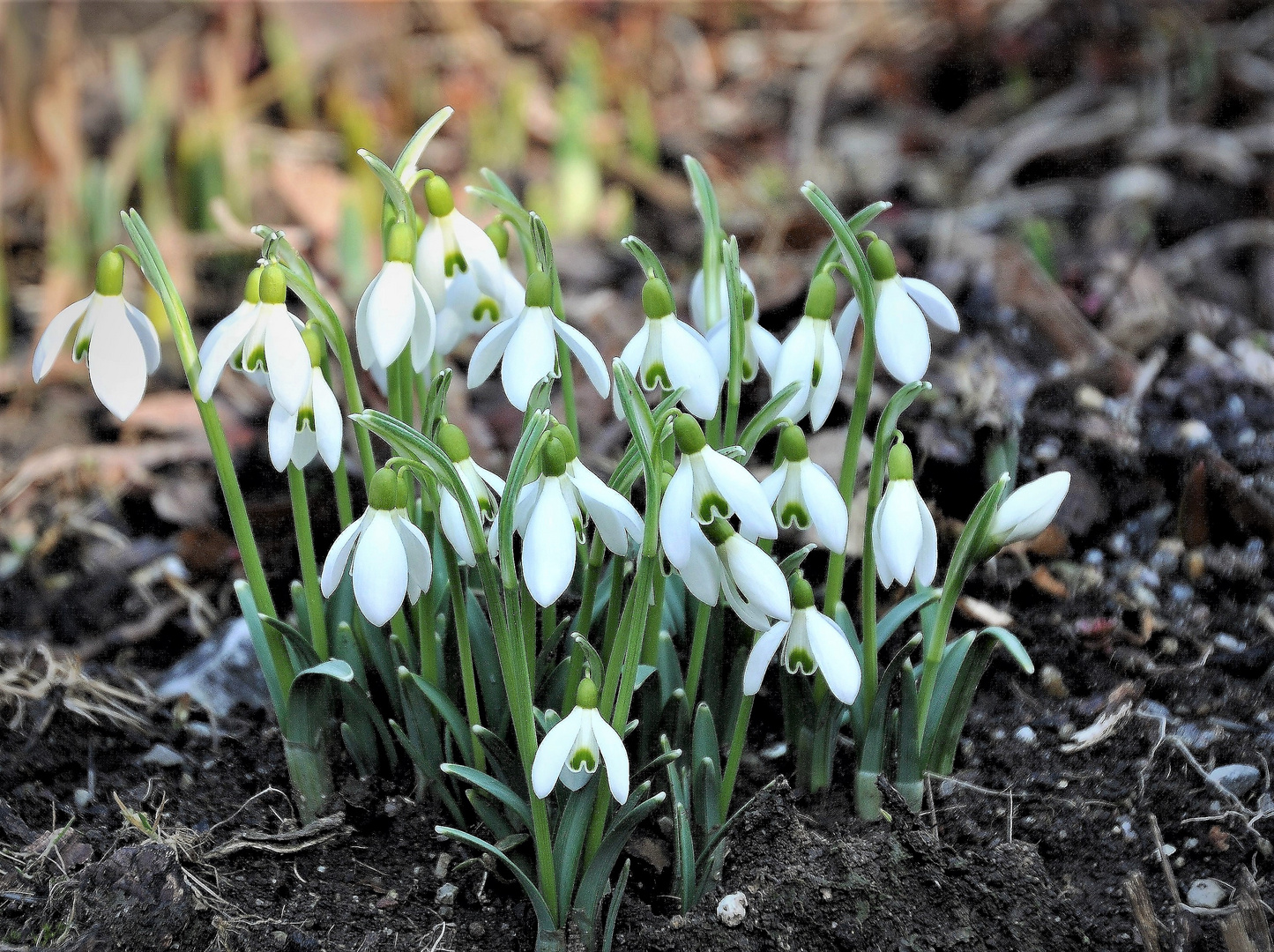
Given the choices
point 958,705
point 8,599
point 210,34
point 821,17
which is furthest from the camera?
point 821,17

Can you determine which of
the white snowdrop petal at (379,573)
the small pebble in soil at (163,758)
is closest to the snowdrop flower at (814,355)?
the white snowdrop petal at (379,573)

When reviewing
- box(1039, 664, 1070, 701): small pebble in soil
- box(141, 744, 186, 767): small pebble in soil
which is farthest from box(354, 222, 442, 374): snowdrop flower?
box(1039, 664, 1070, 701): small pebble in soil

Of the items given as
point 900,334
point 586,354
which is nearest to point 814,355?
point 900,334

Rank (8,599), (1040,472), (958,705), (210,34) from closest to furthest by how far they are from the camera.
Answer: (958,705) → (1040,472) → (8,599) → (210,34)

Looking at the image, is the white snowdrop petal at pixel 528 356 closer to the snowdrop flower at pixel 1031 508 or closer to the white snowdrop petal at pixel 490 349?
the white snowdrop petal at pixel 490 349

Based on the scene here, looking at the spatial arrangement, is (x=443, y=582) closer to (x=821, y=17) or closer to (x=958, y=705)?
(x=958, y=705)

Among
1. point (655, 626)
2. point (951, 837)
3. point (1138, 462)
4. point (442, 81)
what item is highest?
point (442, 81)

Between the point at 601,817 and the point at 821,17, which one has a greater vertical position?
the point at 821,17

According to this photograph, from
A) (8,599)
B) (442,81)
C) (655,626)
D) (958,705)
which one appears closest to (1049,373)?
(958,705)
